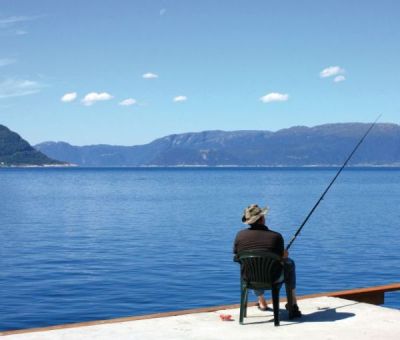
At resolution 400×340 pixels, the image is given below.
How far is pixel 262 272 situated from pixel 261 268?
0.06m

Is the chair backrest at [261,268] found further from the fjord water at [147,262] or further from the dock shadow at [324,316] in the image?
the fjord water at [147,262]

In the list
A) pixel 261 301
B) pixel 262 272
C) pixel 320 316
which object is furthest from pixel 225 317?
pixel 320 316

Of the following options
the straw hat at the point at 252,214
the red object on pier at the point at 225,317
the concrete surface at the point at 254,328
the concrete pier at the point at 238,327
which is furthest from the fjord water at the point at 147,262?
the straw hat at the point at 252,214

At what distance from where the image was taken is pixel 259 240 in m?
9.00

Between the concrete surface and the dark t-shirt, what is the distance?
40.2 inches

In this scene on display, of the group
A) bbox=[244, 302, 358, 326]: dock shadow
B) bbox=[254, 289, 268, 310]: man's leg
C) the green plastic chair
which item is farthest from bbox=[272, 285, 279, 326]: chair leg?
bbox=[254, 289, 268, 310]: man's leg

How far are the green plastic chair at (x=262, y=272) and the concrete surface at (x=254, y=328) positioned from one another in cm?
35

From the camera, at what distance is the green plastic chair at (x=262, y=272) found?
8.85 metres

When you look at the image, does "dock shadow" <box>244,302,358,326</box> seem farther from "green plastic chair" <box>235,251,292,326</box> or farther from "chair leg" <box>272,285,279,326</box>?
"green plastic chair" <box>235,251,292,326</box>

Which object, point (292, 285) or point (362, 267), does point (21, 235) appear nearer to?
point (362, 267)

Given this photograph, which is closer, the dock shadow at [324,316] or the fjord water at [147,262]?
the dock shadow at [324,316]

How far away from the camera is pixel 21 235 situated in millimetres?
37812

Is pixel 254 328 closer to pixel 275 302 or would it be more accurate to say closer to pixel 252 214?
pixel 275 302

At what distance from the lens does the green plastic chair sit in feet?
29.0
